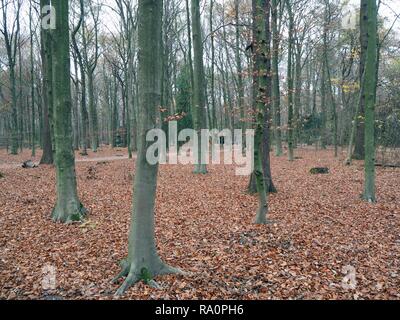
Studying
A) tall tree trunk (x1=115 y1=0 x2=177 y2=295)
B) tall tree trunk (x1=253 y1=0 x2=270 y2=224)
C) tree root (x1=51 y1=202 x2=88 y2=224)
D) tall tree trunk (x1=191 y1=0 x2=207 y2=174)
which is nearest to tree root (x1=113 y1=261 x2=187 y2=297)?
tall tree trunk (x1=115 y1=0 x2=177 y2=295)

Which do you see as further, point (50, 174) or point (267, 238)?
point (50, 174)

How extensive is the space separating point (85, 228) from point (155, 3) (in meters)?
4.39

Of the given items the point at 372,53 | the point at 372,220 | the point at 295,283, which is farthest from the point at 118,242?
the point at 372,53

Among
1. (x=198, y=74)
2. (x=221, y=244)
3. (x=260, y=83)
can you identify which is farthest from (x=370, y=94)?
(x=198, y=74)

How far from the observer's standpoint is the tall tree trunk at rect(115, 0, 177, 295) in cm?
378

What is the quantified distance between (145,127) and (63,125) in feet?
12.0

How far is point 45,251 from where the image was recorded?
195 inches

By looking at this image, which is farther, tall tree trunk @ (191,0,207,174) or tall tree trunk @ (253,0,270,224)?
tall tree trunk @ (191,0,207,174)

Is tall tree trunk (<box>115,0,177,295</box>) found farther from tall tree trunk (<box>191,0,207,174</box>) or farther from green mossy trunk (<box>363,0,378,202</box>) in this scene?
tall tree trunk (<box>191,0,207,174</box>)

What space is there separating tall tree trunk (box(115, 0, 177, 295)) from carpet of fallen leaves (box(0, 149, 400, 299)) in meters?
0.31

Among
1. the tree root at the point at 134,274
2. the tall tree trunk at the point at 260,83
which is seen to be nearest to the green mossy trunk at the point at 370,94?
the tall tree trunk at the point at 260,83

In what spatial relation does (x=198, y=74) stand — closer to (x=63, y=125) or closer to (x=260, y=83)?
(x=63, y=125)

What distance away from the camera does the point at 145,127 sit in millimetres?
3807

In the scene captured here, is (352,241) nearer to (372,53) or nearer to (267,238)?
(267,238)
